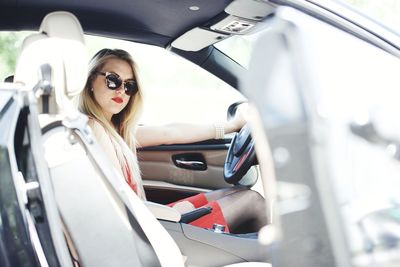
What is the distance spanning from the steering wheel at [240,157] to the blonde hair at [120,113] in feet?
1.80

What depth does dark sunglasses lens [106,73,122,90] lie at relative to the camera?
2.71m

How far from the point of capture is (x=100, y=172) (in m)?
1.74

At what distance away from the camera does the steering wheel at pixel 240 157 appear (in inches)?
122

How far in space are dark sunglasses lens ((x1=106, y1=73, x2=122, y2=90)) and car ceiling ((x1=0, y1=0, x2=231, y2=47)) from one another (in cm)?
27

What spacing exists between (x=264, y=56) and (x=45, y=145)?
723mm

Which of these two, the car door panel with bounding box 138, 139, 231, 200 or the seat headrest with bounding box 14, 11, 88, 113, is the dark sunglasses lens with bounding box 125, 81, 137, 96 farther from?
the seat headrest with bounding box 14, 11, 88, 113

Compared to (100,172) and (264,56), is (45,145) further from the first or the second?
(264,56)

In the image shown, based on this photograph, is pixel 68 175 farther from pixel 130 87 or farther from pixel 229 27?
pixel 229 27

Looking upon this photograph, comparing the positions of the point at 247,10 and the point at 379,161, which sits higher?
the point at 247,10

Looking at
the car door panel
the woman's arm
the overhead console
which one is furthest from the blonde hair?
the car door panel

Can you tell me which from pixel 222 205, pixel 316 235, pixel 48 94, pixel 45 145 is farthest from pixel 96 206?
pixel 222 205

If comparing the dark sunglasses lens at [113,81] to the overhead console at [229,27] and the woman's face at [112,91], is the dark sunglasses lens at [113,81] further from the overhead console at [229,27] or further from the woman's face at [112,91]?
the overhead console at [229,27]

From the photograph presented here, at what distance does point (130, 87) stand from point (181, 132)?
77cm

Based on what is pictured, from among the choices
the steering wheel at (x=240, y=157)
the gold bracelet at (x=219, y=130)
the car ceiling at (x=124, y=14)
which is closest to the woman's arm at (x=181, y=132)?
the gold bracelet at (x=219, y=130)
